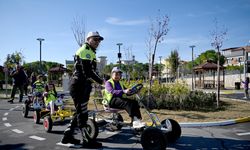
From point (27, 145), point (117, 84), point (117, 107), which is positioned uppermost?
point (117, 84)

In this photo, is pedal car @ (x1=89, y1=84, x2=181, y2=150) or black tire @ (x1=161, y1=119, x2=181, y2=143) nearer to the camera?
pedal car @ (x1=89, y1=84, x2=181, y2=150)

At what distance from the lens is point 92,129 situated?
16.1 feet

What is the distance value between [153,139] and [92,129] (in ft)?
4.88

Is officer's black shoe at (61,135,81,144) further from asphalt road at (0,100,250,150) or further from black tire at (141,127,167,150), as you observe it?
black tire at (141,127,167,150)

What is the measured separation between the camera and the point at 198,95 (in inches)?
381

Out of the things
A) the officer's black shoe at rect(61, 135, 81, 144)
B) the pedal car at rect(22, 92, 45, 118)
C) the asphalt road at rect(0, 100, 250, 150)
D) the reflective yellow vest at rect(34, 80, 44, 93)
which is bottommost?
the asphalt road at rect(0, 100, 250, 150)

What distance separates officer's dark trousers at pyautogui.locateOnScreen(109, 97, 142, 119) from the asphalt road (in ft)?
2.37

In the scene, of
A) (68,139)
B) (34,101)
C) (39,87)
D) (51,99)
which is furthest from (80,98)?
(39,87)

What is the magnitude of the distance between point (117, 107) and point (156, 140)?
1284 mm

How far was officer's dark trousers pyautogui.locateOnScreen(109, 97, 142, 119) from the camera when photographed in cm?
466

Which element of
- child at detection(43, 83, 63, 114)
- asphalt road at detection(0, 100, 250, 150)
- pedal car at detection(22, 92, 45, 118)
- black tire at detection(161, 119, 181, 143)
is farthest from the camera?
pedal car at detection(22, 92, 45, 118)

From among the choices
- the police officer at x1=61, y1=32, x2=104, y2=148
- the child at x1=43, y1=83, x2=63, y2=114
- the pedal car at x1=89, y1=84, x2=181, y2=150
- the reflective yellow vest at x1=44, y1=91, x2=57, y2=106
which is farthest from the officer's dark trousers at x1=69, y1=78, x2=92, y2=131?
the reflective yellow vest at x1=44, y1=91, x2=57, y2=106

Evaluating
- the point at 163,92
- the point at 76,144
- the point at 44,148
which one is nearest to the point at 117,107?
the point at 76,144

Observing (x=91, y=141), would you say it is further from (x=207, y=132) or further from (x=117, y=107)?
(x=207, y=132)
